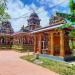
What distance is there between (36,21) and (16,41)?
13288 mm

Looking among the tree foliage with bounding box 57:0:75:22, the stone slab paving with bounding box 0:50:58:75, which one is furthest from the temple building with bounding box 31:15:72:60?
the tree foliage with bounding box 57:0:75:22

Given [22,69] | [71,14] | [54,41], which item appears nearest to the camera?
[71,14]

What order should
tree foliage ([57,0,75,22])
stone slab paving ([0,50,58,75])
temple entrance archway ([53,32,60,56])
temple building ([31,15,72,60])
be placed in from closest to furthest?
tree foliage ([57,0,75,22]) → stone slab paving ([0,50,58,75]) → temple building ([31,15,72,60]) → temple entrance archway ([53,32,60,56])

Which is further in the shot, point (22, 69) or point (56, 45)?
point (56, 45)

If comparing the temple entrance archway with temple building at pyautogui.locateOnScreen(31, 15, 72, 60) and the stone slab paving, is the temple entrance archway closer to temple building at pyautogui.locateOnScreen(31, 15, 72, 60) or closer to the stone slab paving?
temple building at pyautogui.locateOnScreen(31, 15, 72, 60)

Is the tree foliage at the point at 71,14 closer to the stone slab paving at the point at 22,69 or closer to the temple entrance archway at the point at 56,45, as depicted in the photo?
the stone slab paving at the point at 22,69

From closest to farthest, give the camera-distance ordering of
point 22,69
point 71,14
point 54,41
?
1. point 71,14
2. point 22,69
3. point 54,41

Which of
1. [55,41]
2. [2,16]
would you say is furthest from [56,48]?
[2,16]

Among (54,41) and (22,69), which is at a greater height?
(54,41)

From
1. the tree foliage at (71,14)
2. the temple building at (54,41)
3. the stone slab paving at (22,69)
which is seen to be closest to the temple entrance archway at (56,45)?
the temple building at (54,41)

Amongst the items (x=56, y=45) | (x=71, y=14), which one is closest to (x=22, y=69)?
(x=56, y=45)

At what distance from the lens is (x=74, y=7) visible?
23.8 ft

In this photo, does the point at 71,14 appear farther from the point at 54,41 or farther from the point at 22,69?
the point at 54,41

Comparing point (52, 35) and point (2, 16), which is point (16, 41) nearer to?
point (52, 35)
